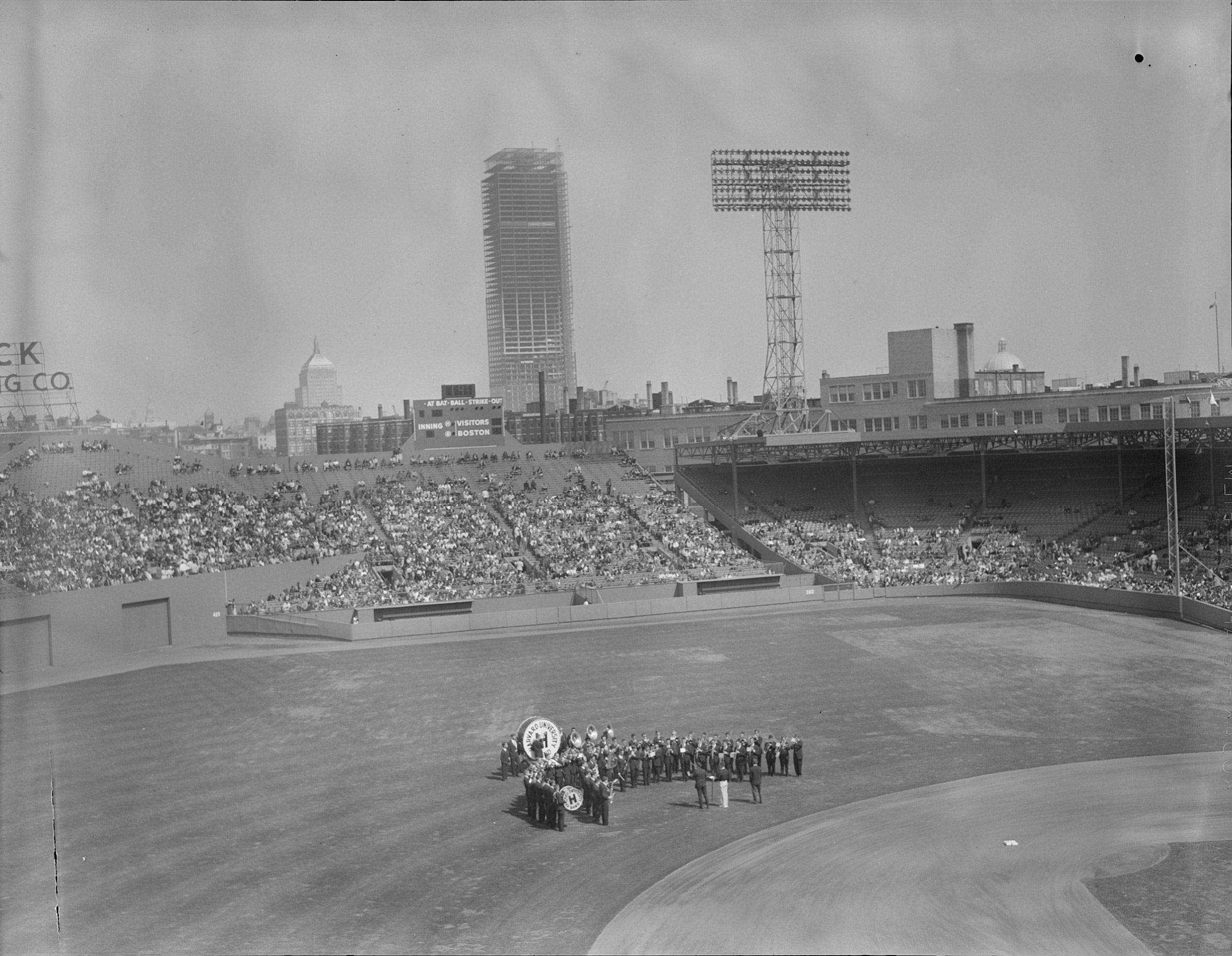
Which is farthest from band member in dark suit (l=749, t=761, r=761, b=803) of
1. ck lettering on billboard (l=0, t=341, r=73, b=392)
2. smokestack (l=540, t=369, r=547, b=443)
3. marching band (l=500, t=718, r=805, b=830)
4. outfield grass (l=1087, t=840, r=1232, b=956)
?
smokestack (l=540, t=369, r=547, b=443)

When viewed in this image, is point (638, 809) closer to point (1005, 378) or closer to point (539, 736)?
point (539, 736)

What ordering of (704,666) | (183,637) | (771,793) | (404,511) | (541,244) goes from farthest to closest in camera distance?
(541,244), (404,511), (183,637), (704,666), (771,793)

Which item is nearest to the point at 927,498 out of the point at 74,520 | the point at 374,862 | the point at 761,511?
the point at 761,511

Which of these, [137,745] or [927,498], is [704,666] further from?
[927,498]

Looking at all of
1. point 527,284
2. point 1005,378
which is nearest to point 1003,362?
point 1005,378

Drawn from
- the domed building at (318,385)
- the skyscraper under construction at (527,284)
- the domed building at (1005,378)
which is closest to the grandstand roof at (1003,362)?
the domed building at (1005,378)

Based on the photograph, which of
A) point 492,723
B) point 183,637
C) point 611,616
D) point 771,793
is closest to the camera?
point 771,793
